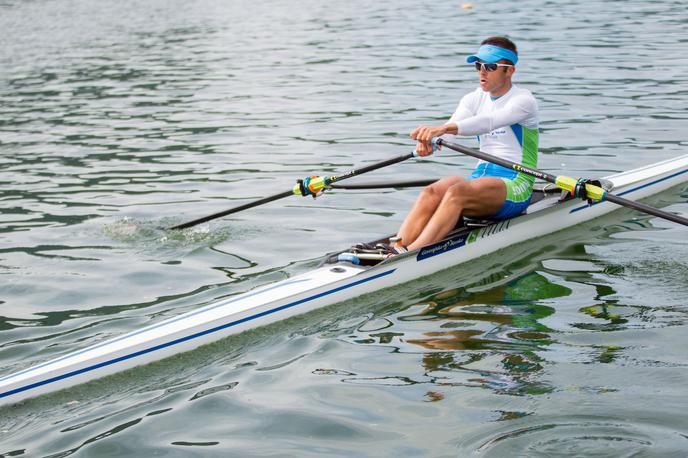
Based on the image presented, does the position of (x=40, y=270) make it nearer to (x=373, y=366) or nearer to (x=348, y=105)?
(x=373, y=366)

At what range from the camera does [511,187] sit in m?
8.68

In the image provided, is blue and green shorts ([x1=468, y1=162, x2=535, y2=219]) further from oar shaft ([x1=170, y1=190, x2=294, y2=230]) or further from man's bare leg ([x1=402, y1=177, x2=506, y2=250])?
oar shaft ([x1=170, y1=190, x2=294, y2=230])

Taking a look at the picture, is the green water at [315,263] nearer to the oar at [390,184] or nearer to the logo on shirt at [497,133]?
the oar at [390,184]

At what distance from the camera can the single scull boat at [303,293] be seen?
635cm

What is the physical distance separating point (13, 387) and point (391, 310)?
296 centimetres

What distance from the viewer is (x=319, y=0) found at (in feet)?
133

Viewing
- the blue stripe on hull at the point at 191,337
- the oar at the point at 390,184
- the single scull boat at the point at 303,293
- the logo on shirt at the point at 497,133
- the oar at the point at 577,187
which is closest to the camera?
the blue stripe on hull at the point at 191,337

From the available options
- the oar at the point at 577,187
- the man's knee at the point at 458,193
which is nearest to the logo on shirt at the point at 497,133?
the oar at the point at 577,187

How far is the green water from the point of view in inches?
227

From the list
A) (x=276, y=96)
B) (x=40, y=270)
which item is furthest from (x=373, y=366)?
(x=276, y=96)

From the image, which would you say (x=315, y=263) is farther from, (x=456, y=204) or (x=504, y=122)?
(x=504, y=122)

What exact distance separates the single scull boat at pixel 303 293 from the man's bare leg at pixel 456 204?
0.11 meters

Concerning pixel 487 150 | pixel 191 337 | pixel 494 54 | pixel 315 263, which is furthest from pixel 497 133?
pixel 191 337

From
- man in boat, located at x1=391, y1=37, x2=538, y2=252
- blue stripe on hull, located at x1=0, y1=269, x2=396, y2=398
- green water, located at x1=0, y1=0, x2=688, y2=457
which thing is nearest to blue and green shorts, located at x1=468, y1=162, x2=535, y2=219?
man in boat, located at x1=391, y1=37, x2=538, y2=252
